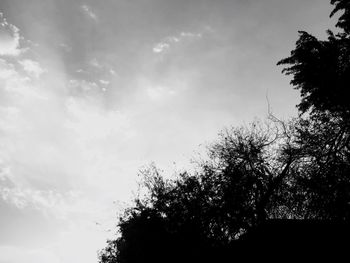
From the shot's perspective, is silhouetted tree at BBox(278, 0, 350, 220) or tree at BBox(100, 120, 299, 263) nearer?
silhouetted tree at BBox(278, 0, 350, 220)

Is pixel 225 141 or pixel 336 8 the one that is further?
pixel 225 141

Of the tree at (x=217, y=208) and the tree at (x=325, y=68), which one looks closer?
the tree at (x=325, y=68)

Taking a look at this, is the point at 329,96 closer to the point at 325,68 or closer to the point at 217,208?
the point at 325,68

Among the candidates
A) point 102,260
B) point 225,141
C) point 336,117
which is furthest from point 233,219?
point 102,260

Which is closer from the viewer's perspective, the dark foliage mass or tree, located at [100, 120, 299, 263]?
the dark foliage mass

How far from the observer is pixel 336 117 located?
11.9m

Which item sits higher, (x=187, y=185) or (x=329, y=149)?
(x=187, y=185)

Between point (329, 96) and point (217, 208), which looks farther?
point (217, 208)

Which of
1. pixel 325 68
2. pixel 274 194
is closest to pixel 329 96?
pixel 325 68

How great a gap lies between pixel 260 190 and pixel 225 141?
17.5ft

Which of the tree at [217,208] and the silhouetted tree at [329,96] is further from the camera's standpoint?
the tree at [217,208]

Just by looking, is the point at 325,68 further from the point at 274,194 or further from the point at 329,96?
the point at 274,194

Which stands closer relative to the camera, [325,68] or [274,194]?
[325,68]

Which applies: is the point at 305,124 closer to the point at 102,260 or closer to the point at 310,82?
the point at 310,82
